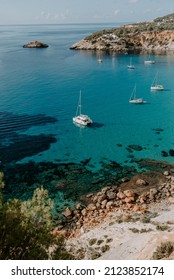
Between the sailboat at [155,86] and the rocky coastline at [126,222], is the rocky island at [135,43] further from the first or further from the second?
the rocky coastline at [126,222]

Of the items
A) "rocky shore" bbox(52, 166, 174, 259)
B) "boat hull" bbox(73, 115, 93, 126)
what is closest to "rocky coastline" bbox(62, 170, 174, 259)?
"rocky shore" bbox(52, 166, 174, 259)

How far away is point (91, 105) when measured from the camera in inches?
3278

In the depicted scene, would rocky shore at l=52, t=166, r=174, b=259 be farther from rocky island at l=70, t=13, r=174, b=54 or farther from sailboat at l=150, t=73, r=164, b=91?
rocky island at l=70, t=13, r=174, b=54

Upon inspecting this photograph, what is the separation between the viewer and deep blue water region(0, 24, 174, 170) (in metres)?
58.0

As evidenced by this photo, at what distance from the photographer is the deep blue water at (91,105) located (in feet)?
190

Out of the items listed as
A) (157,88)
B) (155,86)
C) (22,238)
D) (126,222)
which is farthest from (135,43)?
(22,238)

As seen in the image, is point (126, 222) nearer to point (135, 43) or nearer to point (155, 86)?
point (155, 86)

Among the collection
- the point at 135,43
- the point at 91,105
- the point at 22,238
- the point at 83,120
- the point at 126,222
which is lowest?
the point at 126,222

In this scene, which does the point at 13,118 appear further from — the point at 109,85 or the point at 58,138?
the point at 109,85

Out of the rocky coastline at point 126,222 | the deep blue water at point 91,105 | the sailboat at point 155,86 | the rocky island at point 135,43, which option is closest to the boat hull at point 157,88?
the sailboat at point 155,86

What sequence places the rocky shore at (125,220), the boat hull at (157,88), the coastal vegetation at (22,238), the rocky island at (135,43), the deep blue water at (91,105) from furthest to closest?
1. the rocky island at (135,43)
2. the boat hull at (157,88)
3. the deep blue water at (91,105)
4. the rocky shore at (125,220)
5. the coastal vegetation at (22,238)
